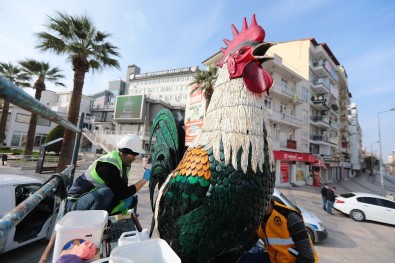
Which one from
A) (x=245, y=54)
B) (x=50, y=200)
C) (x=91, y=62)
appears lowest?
(x=50, y=200)

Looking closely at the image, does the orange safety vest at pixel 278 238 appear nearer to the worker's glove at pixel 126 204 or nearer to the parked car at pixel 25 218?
the worker's glove at pixel 126 204

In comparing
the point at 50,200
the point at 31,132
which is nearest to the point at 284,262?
the point at 50,200

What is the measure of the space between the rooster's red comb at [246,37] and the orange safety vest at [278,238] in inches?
75.2

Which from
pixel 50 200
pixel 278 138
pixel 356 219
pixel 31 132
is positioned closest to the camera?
pixel 50 200

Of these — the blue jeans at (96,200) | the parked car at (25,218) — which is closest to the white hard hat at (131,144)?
the blue jeans at (96,200)

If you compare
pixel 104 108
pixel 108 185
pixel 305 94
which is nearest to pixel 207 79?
pixel 305 94

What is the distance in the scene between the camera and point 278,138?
21.5m

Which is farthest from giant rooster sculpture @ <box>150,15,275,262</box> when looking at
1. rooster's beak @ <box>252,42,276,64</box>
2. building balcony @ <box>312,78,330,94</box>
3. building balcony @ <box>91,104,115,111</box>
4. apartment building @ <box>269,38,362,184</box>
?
building balcony @ <box>91,104,115,111</box>

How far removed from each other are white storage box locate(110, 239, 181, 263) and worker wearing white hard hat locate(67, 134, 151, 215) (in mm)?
1090

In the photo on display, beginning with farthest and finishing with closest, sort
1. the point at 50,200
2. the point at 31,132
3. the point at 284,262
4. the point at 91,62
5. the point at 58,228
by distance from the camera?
the point at 31,132
the point at 91,62
the point at 50,200
the point at 284,262
the point at 58,228

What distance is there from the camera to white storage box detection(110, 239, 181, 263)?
133 cm

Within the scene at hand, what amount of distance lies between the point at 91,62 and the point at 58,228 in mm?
12293

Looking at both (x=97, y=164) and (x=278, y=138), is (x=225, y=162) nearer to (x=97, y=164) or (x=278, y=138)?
(x=97, y=164)

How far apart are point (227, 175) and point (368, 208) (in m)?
11.7
